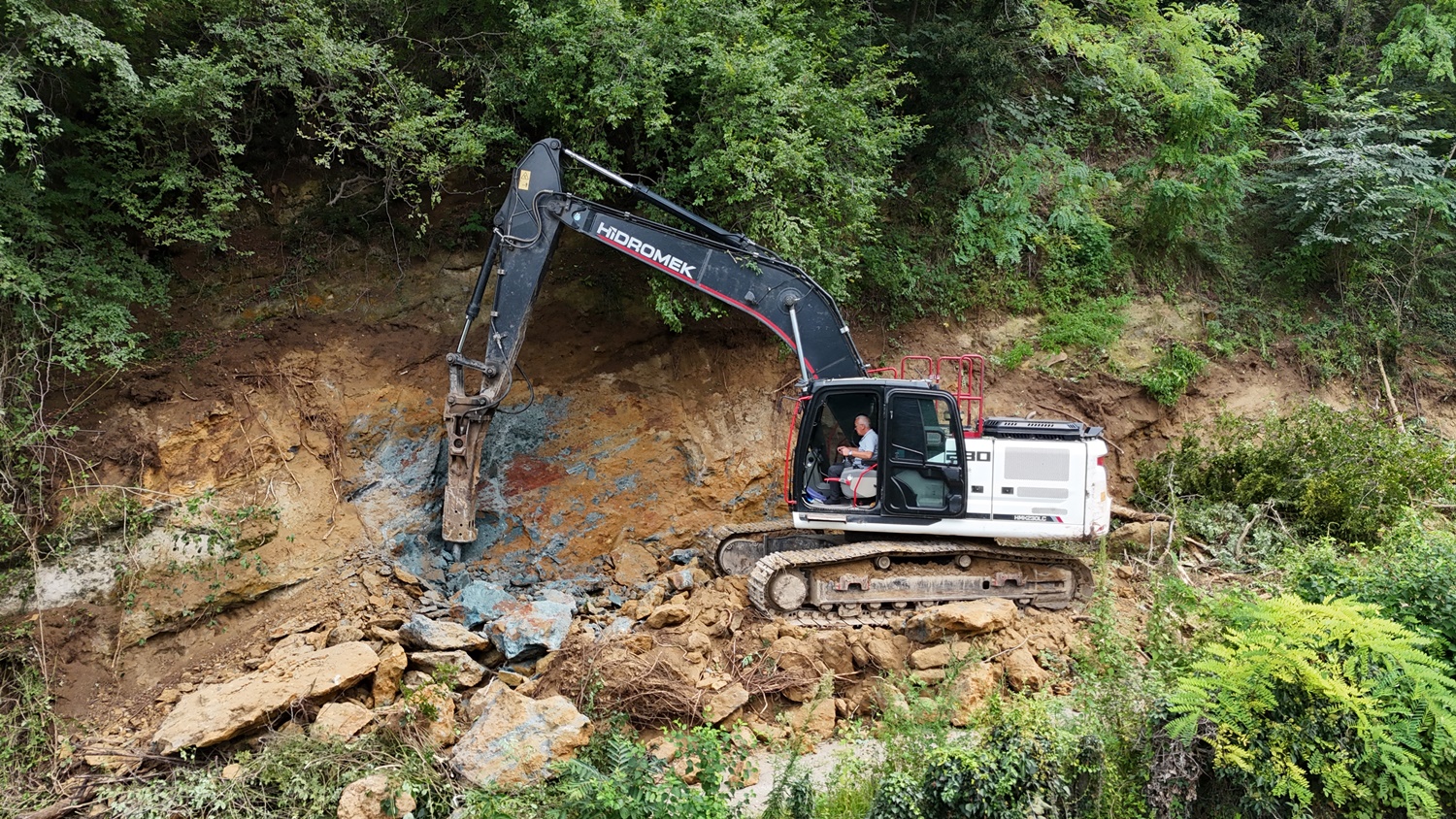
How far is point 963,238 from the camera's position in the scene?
37.4ft

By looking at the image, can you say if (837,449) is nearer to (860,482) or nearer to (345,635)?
(860,482)

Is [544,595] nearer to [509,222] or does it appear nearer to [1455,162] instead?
[509,222]

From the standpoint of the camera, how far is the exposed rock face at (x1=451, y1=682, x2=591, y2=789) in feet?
16.9

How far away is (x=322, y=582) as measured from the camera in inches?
304

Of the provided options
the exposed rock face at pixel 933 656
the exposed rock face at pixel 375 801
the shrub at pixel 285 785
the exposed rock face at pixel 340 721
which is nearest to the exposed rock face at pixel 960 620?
the exposed rock face at pixel 933 656

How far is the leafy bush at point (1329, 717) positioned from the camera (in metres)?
4.20

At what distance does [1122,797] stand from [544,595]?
5.06 meters

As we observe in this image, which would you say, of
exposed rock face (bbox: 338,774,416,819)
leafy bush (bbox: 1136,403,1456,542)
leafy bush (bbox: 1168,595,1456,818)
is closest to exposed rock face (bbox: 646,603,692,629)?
exposed rock face (bbox: 338,774,416,819)

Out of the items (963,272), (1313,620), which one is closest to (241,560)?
(1313,620)

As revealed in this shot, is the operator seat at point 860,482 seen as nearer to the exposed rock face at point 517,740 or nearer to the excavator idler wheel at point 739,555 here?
the excavator idler wheel at point 739,555

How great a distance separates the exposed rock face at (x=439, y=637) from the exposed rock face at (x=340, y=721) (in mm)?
869

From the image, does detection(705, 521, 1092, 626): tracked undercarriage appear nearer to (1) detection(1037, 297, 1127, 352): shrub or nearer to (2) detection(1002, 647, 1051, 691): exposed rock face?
(2) detection(1002, 647, 1051, 691): exposed rock face

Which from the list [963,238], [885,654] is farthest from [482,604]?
[963,238]

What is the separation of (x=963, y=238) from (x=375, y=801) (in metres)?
9.41
